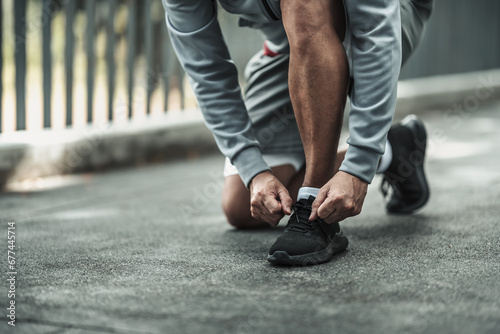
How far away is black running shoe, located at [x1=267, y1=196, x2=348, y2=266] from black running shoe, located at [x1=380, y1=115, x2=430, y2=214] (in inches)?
20.1

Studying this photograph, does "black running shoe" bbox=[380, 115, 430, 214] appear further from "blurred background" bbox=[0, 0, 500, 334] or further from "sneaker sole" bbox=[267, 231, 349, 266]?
"sneaker sole" bbox=[267, 231, 349, 266]

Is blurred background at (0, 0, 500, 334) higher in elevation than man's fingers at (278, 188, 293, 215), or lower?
lower

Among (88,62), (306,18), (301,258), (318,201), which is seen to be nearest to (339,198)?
(318,201)

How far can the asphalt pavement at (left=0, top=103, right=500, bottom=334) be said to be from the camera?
4.30 feet

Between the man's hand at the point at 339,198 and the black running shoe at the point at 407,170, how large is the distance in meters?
0.56

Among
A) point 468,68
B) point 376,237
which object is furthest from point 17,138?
point 468,68

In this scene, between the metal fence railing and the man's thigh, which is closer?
the man's thigh

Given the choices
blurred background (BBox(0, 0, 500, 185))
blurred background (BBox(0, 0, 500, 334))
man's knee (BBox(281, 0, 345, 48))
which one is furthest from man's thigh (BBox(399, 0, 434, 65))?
blurred background (BBox(0, 0, 500, 185))

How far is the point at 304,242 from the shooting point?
1.69m

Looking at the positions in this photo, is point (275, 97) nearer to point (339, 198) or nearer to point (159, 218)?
point (159, 218)

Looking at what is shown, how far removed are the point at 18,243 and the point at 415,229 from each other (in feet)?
3.61

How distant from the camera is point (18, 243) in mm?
2004

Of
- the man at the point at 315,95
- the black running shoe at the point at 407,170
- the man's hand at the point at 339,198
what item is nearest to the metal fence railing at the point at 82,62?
the man at the point at 315,95

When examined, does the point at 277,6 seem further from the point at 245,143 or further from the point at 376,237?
the point at 376,237
